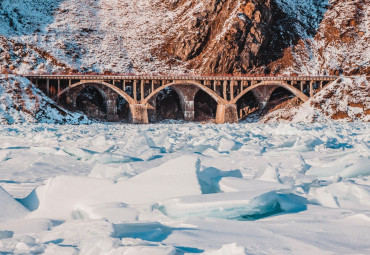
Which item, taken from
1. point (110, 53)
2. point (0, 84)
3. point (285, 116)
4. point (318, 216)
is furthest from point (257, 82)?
point (318, 216)

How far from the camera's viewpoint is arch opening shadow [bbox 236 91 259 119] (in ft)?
189

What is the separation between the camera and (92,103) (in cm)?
5503

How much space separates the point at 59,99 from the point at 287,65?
34.1 metres

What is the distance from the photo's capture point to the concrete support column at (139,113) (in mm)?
50334

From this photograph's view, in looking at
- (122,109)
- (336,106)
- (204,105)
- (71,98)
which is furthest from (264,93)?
(71,98)

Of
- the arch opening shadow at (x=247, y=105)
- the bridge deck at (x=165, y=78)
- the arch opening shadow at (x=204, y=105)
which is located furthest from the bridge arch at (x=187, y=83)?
the arch opening shadow at (x=247, y=105)

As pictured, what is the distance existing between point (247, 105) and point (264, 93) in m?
4.47

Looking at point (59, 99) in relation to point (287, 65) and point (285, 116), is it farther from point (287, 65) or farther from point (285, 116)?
point (287, 65)

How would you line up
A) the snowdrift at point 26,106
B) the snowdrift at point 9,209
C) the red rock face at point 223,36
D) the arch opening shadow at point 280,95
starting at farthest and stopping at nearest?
the red rock face at point 223,36, the arch opening shadow at point 280,95, the snowdrift at point 26,106, the snowdrift at point 9,209

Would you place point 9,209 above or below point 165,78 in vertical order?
below

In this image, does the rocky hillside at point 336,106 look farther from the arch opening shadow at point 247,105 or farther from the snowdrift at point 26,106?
the snowdrift at point 26,106

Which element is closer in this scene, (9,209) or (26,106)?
(9,209)

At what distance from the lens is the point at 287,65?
198ft

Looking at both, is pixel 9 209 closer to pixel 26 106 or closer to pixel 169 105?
pixel 26 106
